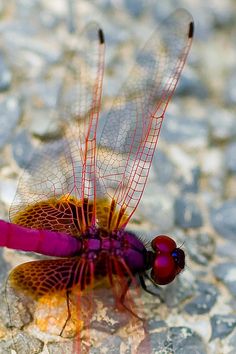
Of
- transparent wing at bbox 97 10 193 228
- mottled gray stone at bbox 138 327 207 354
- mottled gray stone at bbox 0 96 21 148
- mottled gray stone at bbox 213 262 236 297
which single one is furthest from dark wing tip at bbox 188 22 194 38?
mottled gray stone at bbox 138 327 207 354

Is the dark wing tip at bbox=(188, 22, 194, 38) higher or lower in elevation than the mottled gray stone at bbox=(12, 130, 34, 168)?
higher

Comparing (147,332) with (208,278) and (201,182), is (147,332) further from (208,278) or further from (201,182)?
(201,182)

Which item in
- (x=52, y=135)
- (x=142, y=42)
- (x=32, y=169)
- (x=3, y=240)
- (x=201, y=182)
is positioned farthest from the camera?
(x=142, y=42)

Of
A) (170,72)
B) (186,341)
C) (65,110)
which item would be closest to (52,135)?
(65,110)

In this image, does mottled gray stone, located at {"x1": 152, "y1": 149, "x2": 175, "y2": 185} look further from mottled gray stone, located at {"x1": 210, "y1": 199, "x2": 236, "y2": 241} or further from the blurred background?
mottled gray stone, located at {"x1": 210, "y1": 199, "x2": 236, "y2": 241}

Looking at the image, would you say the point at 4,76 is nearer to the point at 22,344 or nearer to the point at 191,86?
the point at 191,86

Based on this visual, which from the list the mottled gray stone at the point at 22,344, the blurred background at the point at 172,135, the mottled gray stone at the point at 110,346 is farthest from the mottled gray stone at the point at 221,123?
the mottled gray stone at the point at 22,344

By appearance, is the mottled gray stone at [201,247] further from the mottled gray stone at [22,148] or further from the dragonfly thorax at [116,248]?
the mottled gray stone at [22,148]

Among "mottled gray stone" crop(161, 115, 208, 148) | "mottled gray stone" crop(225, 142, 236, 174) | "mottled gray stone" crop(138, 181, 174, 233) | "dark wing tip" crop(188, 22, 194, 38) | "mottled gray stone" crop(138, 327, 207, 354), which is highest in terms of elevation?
"dark wing tip" crop(188, 22, 194, 38)
